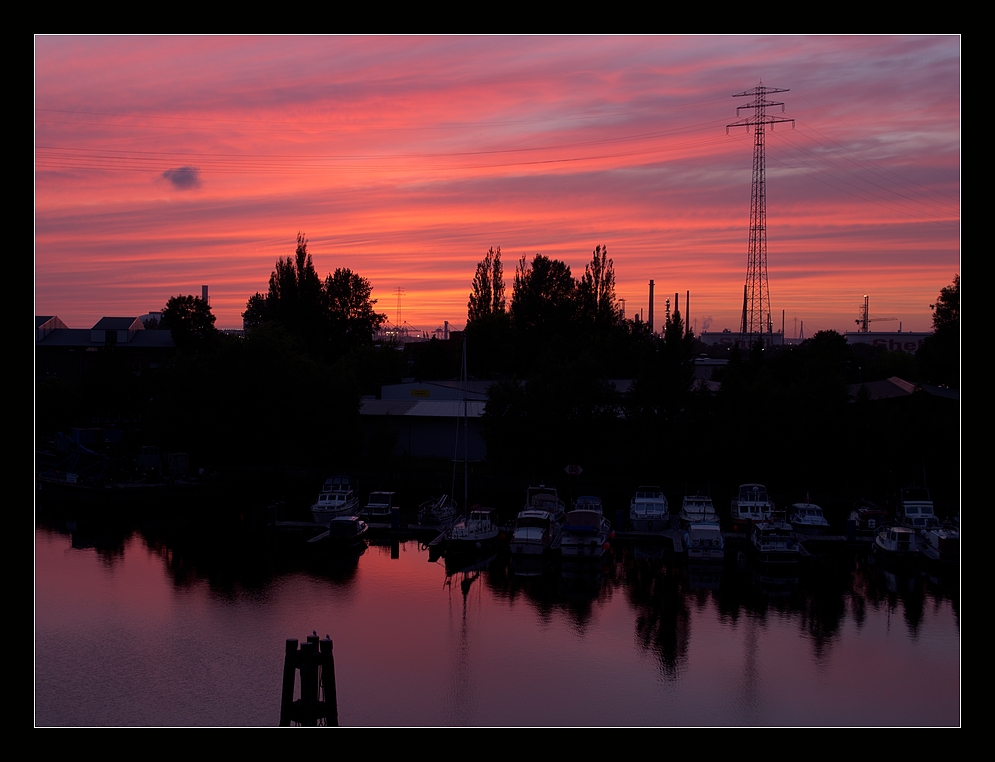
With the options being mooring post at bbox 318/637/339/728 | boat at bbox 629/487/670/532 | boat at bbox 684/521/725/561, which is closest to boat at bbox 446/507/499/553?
boat at bbox 629/487/670/532

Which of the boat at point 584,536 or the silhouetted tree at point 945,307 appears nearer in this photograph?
the boat at point 584,536

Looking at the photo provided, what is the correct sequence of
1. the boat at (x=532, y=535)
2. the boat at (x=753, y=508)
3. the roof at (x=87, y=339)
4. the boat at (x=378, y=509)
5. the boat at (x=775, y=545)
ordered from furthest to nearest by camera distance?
the roof at (x=87, y=339) → the boat at (x=378, y=509) → the boat at (x=753, y=508) → the boat at (x=532, y=535) → the boat at (x=775, y=545)

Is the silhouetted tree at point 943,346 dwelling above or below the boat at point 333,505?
above

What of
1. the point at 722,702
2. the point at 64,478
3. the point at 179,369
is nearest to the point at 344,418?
the point at 179,369

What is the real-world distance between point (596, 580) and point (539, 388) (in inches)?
→ 658

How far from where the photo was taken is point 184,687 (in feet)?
57.0

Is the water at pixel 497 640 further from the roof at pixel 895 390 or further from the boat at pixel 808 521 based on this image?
the roof at pixel 895 390

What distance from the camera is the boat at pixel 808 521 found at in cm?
3047

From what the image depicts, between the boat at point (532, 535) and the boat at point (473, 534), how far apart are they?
2.56ft

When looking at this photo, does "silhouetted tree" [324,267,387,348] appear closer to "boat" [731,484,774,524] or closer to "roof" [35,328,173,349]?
"roof" [35,328,173,349]

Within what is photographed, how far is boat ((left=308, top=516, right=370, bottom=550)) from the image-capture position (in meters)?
29.4

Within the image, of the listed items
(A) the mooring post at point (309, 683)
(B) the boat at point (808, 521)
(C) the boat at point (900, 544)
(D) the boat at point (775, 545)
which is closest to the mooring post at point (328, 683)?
(A) the mooring post at point (309, 683)

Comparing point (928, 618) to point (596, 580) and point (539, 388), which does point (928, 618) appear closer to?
point (596, 580)

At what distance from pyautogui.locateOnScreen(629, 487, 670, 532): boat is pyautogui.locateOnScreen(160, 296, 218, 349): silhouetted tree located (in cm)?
4430
